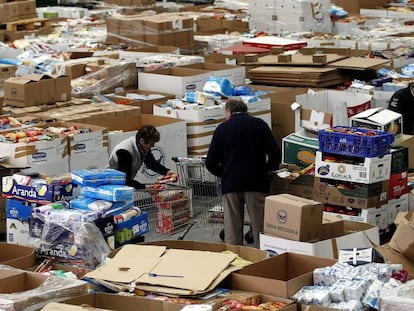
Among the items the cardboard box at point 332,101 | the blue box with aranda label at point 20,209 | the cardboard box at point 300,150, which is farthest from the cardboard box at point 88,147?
the cardboard box at point 332,101

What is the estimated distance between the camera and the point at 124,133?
404 inches

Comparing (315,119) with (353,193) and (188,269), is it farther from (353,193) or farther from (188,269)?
(188,269)

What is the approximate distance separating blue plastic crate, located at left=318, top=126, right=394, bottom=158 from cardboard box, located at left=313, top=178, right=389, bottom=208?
30cm

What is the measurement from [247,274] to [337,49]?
956 centimetres

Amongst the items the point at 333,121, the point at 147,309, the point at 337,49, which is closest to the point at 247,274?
the point at 147,309

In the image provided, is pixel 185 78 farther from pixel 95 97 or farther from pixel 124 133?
pixel 124 133

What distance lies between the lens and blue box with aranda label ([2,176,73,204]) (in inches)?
289

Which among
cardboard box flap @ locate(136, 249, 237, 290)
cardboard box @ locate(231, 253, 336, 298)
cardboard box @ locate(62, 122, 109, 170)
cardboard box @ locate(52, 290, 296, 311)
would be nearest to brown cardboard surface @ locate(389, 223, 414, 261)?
cardboard box @ locate(231, 253, 336, 298)

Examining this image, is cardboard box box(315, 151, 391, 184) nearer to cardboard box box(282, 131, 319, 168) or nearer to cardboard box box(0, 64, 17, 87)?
cardboard box box(282, 131, 319, 168)

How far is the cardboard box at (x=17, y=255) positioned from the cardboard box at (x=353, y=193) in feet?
9.64

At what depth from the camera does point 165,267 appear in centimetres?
599

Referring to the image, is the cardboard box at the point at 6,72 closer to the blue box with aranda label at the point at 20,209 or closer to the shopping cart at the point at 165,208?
the shopping cart at the point at 165,208

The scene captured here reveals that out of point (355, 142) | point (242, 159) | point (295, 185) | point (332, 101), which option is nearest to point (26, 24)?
point (332, 101)

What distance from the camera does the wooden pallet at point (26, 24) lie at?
61.1 feet
